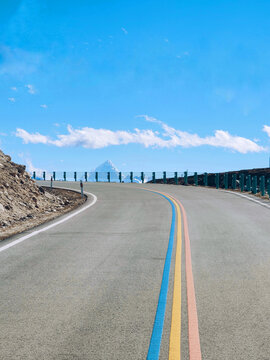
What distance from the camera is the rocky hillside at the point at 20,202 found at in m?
12.7

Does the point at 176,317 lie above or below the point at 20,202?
below

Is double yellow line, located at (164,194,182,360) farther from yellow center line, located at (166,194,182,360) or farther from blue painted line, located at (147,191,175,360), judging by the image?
blue painted line, located at (147,191,175,360)

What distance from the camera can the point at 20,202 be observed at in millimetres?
15844

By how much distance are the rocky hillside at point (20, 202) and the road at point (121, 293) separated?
2556mm

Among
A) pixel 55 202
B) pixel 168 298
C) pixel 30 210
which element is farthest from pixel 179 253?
pixel 55 202

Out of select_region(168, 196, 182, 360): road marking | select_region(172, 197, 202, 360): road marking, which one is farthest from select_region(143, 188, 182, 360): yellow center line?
select_region(172, 197, 202, 360): road marking

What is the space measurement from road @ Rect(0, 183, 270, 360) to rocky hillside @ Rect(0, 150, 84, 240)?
256cm

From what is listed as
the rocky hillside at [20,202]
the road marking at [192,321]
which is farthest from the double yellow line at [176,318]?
the rocky hillside at [20,202]

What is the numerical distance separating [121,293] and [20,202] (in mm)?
11403

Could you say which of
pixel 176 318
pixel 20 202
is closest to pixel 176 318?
pixel 176 318

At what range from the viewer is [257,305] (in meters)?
4.97

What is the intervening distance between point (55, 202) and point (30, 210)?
3.52 m

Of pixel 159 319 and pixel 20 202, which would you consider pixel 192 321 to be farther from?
pixel 20 202

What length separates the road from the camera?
3818 millimetres
